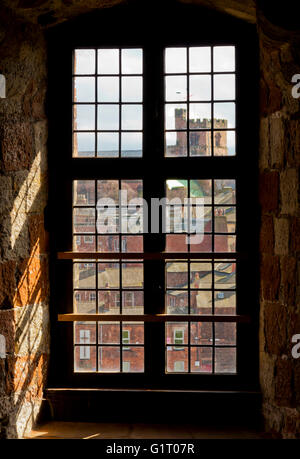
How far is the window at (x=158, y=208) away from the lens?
321cm

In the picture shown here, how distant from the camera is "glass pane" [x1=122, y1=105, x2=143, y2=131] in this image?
3.26 meters

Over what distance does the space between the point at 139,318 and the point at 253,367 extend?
33.7 inches

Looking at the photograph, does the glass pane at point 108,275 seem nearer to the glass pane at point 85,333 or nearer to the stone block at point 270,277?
the glass pane at point 85,333

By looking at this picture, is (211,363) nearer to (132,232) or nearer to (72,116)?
(132,232)

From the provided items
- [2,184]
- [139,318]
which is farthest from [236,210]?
[2,184]

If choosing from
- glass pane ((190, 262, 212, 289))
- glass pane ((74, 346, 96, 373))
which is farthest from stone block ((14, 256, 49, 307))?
glass pane ((190, 262, 212, 289))

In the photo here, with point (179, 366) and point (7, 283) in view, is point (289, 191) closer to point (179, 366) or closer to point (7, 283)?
point (179, 366)

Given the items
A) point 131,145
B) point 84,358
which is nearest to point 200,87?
point 131,145

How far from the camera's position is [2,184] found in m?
2.80

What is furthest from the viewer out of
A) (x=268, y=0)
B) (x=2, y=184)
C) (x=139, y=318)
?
(x=139, y=318)

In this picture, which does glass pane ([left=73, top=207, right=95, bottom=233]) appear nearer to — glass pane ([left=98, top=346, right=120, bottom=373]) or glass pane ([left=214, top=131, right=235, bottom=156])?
glass pane ([left=98, top=346, right=120, bottom=373])

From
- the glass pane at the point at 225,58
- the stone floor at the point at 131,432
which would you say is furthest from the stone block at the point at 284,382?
the glass pane at the point at 225,58

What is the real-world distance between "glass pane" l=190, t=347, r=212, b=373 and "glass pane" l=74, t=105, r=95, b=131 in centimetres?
174

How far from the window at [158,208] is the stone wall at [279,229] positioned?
0.19m
